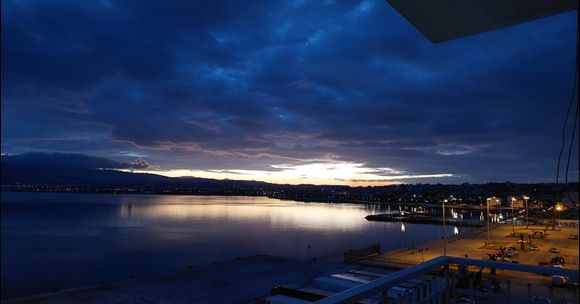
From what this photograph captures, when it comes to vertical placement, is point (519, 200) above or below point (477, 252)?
above

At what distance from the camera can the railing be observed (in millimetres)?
1406

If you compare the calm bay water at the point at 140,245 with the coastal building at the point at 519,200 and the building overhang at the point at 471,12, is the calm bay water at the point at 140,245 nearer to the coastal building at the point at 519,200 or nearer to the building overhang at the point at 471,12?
the coastal building at the point at 519,200

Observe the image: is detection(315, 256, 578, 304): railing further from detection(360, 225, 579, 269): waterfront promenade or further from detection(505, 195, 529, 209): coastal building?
detection(505, 195, 529, 209): coastal building

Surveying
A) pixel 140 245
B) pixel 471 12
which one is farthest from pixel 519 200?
pixel 471 12

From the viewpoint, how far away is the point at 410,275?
182 cm

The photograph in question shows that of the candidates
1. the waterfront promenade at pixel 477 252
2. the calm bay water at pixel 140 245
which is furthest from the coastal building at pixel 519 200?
the calm bay water at pixel 140 245

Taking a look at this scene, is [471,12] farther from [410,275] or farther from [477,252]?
[477,252]

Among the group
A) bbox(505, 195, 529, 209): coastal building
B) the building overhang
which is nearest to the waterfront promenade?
bbox(505, 195, 529, 209): coastal building

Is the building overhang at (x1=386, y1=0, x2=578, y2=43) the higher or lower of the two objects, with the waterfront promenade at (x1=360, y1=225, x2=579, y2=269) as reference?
higher

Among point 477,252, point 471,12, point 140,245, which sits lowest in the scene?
point 140,245

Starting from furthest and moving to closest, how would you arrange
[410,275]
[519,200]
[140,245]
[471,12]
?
[519,200] < [140,245] < [471,12] < [410,275]

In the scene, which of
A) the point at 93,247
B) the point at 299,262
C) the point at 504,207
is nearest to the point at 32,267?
the point at 93,247

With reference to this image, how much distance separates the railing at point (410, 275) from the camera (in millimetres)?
1406

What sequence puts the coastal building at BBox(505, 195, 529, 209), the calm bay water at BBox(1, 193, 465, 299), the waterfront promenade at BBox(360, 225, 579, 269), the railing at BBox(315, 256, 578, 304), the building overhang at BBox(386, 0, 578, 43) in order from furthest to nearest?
the coastal building at BBox(505, 195, 529, 209) → the calm bay water at BBox(1, 193, 465, 299) → the waterfront promenade at BBox(360, 225, 579, 269) → the building overhang at BBox(386, 0, 578, 43) → the railing at BBox(315, 256, 578, 304)
